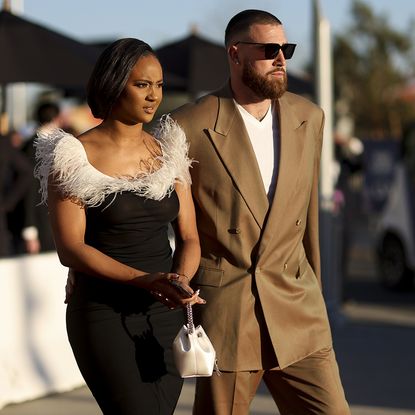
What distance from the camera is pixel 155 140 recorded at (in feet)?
14.2

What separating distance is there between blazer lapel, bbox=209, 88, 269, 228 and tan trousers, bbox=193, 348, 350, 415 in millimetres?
547

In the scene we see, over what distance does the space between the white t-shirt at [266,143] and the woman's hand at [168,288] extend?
69cm

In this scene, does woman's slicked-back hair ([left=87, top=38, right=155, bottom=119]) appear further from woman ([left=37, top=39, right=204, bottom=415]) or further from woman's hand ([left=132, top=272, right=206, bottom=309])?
woman's hand ([left=132, top=272, right=206, bottom=309])

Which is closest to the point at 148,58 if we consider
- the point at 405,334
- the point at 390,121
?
the point at 405,334

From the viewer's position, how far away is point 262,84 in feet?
14.6

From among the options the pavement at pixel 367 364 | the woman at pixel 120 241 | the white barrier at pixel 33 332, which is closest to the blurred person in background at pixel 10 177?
the white barrier at pixel 33 332

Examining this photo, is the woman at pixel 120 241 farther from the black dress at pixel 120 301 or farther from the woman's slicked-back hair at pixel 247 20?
the woman's slicked-back hair at pixel 247 20

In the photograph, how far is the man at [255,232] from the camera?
4445 mm

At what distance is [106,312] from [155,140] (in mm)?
651

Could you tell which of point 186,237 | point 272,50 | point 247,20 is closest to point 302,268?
point 186,237

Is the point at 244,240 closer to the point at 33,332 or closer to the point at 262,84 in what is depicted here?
the point at 262,84

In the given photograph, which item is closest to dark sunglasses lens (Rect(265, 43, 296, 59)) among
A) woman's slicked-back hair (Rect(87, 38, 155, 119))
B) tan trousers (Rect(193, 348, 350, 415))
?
woman's slicked-back hair (Rect(87, 38, 155, 119))

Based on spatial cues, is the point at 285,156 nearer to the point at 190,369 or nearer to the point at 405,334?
the point at 190,369

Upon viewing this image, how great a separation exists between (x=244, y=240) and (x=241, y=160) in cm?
28
